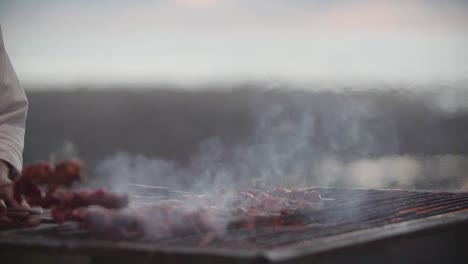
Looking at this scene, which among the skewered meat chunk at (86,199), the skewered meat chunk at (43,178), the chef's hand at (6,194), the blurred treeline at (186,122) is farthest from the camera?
the blurred treeline at (186,122)

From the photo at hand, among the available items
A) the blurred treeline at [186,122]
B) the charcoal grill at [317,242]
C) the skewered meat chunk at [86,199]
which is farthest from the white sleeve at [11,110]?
the blurred treeline at [186,122]

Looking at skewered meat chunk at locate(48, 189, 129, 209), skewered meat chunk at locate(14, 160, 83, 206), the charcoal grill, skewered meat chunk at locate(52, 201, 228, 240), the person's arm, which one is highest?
the person's arm

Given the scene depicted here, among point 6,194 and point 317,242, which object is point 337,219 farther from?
point 6,194

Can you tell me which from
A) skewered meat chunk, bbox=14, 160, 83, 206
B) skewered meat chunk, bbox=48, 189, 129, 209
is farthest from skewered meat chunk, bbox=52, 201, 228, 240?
skewered meat chunk, bbox=14, 160, 83, 206

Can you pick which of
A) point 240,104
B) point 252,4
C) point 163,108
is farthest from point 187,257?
point 163,108

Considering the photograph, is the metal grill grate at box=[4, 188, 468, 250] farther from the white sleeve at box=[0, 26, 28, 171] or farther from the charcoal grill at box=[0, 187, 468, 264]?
the white sleeve at box=[0, 26, 28, 171]

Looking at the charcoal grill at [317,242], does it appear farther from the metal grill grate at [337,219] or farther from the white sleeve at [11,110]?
the white sleeve at [11,110]

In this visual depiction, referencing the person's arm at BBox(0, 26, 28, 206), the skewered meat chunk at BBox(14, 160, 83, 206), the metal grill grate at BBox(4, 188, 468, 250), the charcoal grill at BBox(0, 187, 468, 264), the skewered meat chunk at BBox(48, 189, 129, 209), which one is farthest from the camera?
the person's arm at BBox(0, 26, 28, 206)
